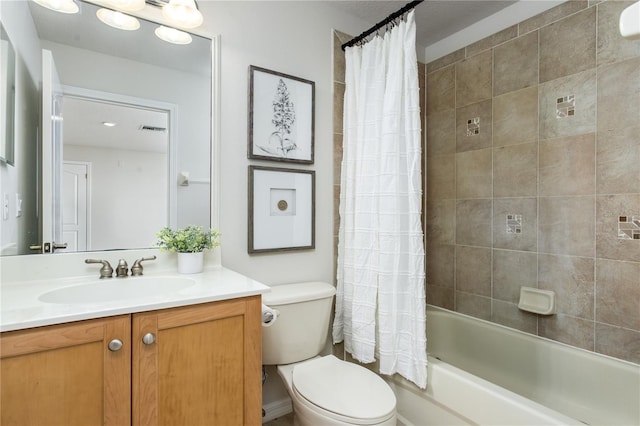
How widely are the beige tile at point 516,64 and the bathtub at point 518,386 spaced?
1.48 meters

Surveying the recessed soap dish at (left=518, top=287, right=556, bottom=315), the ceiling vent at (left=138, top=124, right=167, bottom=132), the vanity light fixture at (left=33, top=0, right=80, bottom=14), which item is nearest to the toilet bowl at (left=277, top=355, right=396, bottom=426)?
the recessed soap dish at (left=518, top=287, right=556, bottom=315)

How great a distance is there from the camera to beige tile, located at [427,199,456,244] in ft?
8.07

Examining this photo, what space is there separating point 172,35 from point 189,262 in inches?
42.5

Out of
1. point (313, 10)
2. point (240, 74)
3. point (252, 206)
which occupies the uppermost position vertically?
point (313, 10)

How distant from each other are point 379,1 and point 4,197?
6.92ft

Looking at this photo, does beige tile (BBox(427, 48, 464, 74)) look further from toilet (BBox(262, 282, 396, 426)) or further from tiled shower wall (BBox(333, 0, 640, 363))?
toilet (BBox(262, 282, 396, 426))

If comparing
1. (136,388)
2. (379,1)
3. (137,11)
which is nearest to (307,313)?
(136,388)

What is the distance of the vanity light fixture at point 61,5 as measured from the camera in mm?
1383

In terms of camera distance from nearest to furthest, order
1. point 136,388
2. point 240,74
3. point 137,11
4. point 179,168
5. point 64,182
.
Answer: point 136,388, point 64,182, point 137,11, point 179,168, point 240,74

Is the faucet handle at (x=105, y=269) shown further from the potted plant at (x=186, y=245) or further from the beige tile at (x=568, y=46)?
the beige tile at (x=568, y=46)

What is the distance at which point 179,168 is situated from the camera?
5.38 ft

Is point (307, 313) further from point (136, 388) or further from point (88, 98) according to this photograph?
point (88, 98)

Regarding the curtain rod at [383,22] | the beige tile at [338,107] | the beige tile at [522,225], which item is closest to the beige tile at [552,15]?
the curtain rod at [383,22]

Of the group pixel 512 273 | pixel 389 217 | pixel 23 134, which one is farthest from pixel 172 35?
pixel 512 273
